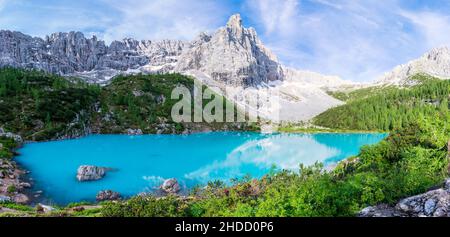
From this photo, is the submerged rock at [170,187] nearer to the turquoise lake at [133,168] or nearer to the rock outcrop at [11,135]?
the turquoise lake at [133,168]

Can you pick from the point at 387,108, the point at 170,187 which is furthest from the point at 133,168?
the point at 387,108

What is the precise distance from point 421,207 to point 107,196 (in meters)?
19.2

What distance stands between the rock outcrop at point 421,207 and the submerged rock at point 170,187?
59.7 feet

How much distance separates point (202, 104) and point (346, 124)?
49239 mm

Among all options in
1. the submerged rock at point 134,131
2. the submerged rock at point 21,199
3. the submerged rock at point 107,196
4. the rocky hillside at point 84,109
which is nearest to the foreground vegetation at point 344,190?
the submerged rock at point 107,196

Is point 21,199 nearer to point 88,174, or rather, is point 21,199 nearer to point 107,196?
point 107,196

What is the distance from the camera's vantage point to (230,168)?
101 feet

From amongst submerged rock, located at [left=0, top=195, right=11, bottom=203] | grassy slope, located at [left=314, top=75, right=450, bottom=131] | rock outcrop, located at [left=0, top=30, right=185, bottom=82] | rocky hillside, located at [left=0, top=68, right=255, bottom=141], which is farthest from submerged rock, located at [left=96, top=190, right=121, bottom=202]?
rock outcrop, located at [left=0, top=30, right=185, bottom=82]

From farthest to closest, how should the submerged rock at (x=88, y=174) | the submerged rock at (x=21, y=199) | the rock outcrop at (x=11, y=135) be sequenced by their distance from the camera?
1. the rock outcrop at (x=11, y=135)
2. the submerged rock at (x=88, y=174)
3. the submerged rock at (x=21, y=199)

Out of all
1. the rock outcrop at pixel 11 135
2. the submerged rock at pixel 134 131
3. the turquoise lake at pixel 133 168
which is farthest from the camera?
the submerged rock at pixel 134 131

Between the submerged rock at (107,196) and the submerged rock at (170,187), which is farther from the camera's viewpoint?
the submerged rock at (170,187)

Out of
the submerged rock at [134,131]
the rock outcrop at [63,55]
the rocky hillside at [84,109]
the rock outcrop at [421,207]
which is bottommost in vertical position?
the submerged rock at [134,131]

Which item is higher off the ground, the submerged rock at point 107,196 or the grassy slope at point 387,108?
the grassy slope at point 387,108

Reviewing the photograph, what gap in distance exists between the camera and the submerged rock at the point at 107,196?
65.7 feet
